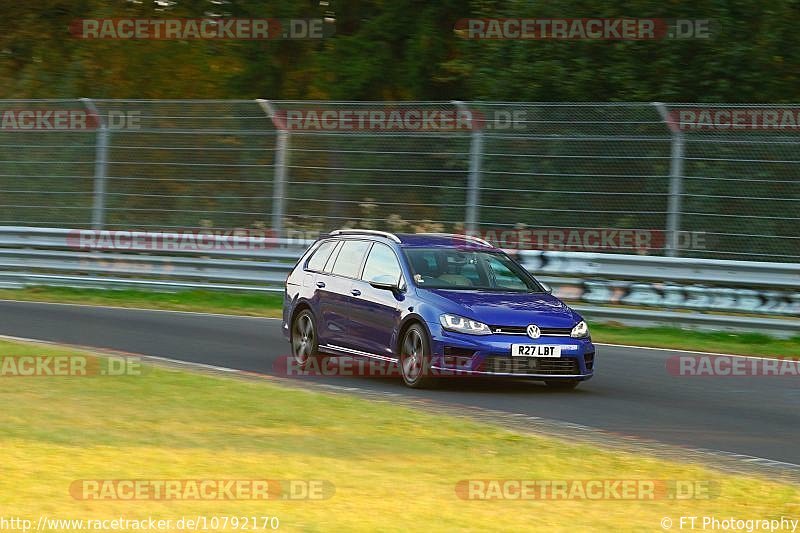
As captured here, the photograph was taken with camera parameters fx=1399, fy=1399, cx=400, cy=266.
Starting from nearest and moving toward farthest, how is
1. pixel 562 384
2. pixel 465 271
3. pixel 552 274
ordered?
pixel 562 384, pixel 465 271, pixel 552 274

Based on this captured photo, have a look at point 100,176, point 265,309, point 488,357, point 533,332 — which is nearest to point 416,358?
point 488,357

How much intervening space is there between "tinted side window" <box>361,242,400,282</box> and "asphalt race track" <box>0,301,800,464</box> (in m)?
0.99

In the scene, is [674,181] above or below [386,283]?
above

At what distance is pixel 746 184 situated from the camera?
18.5m

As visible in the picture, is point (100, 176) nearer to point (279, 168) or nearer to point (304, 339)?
point (279, 168)

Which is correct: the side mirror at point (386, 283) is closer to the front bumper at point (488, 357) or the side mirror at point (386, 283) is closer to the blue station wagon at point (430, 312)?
the blue station wagon at point (430, 312)

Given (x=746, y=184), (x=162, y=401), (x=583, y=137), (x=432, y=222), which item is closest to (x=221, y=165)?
(x=432, y=222)

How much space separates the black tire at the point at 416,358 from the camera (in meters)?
12.3

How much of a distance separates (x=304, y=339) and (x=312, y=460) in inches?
231

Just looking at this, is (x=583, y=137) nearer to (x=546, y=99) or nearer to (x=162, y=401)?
(x=546, y=99)

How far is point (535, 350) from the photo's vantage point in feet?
39.9

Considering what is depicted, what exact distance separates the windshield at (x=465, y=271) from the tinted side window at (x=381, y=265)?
0.53 ft

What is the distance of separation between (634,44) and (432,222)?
5.07 meters

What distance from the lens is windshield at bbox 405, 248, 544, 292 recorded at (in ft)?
42.6
